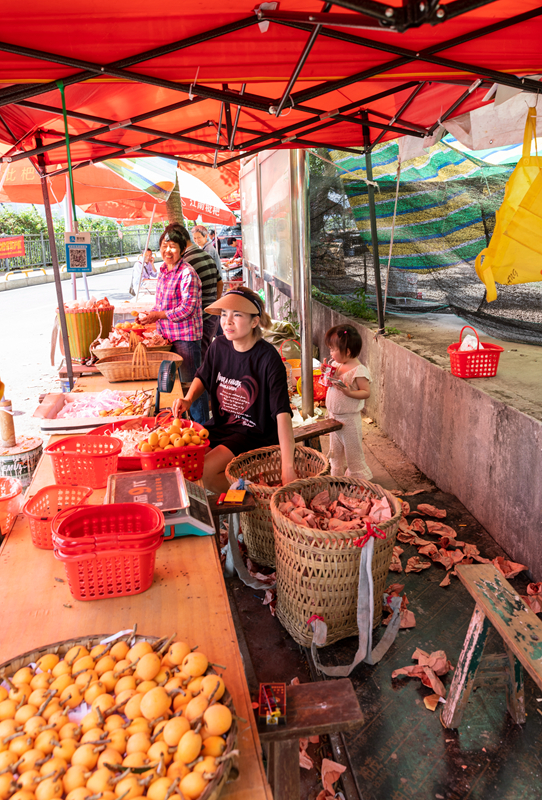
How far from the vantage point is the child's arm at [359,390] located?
15.1 feet

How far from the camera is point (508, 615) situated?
2391mm

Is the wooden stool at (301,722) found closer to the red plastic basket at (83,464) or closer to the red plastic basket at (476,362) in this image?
the red plastic basket at (83,464)

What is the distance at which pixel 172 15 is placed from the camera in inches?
94.6

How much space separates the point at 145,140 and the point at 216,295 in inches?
83.8

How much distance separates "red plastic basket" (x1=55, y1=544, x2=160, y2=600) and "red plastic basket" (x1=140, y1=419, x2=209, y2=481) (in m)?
0.87

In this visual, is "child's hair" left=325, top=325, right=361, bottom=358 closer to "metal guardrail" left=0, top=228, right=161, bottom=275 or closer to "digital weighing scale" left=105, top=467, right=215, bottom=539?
"digital weighing scale" left=105, top=467, right=215, bottom=539

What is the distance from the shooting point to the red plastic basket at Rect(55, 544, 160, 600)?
1.87m

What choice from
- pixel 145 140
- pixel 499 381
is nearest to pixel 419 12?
pixel 499 381

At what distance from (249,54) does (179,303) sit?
310 centimetres

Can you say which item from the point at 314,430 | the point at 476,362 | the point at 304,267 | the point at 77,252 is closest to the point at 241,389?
the point at 314,430

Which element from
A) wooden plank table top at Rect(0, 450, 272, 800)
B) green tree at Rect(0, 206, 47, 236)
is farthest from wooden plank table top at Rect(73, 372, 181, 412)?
green tree at Rect(0, 206, 47, 236)

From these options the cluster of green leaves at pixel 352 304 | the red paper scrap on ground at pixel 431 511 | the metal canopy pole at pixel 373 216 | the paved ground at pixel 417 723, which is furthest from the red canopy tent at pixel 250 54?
the cluster of green leaves at pixel 352 304

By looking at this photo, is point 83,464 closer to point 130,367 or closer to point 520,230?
point 130,367

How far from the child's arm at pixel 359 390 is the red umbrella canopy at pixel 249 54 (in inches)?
82.5
